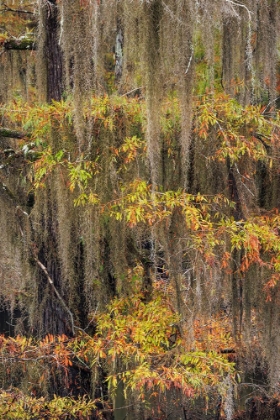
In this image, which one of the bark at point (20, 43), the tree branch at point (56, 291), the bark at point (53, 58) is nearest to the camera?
the tree branch at point (56, 291)

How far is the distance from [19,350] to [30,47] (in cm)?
318

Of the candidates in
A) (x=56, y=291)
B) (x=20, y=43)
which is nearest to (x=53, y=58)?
(x=20, y=43)

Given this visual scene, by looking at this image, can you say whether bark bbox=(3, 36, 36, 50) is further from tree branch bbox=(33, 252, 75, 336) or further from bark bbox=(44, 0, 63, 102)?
tree branch bbox=(33, 252, 75, 336)

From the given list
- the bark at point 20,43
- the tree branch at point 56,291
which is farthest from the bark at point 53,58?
the tree branch at point 56,291

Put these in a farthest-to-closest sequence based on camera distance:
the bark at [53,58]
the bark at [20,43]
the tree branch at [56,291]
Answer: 1. the bark at [20,43]
2. the bark at [53,58]
3. the tree branch at [56,291]

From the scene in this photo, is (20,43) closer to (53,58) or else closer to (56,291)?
(53,58)

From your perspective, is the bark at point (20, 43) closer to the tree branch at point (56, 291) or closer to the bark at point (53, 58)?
the bark at point (53, 58)

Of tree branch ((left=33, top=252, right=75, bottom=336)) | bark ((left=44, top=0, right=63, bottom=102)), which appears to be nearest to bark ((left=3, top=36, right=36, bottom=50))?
bark ((left=44, top=0, right=63, bottom=102))

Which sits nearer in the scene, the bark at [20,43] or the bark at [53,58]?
the bark at [53,58]

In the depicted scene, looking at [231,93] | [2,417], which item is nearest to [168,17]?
[231,93]

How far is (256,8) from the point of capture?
18.9 feet

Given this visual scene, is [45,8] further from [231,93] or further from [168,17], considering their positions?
[231,93]

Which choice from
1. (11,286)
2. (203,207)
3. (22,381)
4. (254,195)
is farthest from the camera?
(11,286)

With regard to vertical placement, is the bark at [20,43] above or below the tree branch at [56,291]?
above
